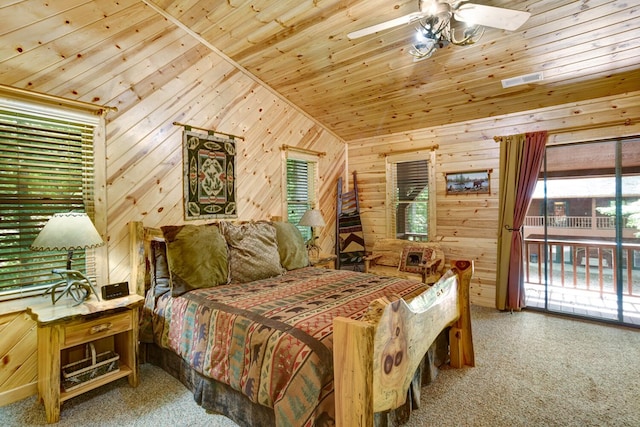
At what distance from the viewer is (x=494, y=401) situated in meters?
2.12

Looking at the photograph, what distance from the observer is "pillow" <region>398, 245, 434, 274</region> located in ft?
13.4

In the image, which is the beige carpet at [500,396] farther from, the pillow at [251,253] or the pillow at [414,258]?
the pillow at [414,258]

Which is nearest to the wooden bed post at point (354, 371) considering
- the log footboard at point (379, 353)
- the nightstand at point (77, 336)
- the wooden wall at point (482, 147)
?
the log footboard at point (379, 353)

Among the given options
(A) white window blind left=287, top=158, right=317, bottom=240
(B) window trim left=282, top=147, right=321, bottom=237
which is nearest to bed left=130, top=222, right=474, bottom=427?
(B) window trim left=282, top=147, right=321, bottom=237

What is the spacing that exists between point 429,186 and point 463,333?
2.46m

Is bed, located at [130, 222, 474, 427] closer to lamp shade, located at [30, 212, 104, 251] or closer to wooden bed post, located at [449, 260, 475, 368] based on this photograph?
wooden bed post, located at [449, 260, 475, 368]

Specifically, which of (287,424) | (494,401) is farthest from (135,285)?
(494,401)

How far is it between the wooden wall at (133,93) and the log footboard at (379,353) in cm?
237

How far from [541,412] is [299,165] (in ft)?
12.0

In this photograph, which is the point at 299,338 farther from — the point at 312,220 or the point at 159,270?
the point at 312,220

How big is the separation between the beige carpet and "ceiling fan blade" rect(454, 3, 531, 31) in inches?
94.8

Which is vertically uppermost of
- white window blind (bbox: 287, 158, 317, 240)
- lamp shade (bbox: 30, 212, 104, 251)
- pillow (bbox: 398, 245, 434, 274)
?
white window blind (bbox: 287, 158, 317, 240)

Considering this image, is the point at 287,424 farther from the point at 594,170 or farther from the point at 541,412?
the point at 594,170

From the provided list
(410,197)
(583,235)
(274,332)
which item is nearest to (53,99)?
(274,332)
